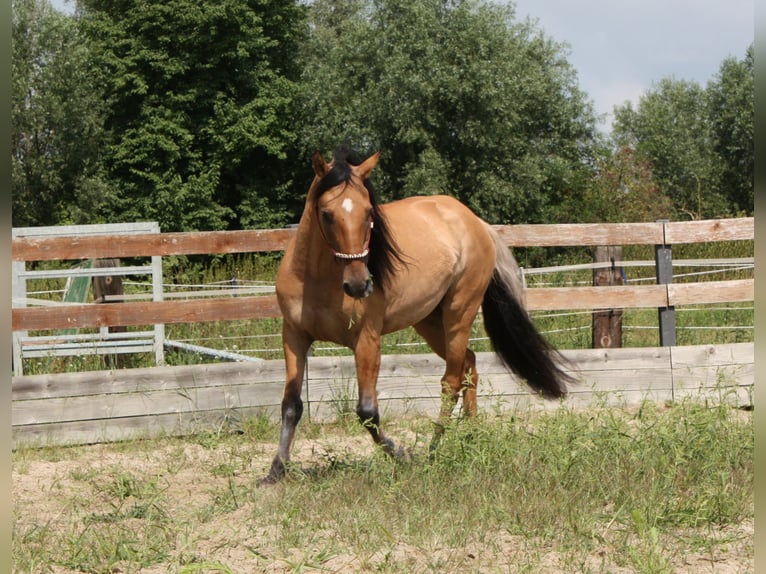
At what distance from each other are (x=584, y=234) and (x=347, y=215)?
11.6 ft

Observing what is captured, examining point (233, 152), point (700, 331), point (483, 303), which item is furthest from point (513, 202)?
point (483, 303)

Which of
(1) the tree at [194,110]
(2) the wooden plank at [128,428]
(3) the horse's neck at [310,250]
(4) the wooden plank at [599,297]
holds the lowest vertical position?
(2) the wooden plank at [128,428]

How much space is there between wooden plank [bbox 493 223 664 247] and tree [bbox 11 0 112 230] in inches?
881

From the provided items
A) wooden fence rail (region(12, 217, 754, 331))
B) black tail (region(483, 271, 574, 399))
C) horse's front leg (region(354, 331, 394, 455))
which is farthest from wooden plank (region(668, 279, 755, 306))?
horse's front leg (region(354, 331, 394, 455))

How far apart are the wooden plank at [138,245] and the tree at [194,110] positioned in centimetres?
2220

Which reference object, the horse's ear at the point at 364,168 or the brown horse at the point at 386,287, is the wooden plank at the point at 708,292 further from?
the horse's ear at the point at 364,168

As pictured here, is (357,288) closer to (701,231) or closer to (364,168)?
(364,168)

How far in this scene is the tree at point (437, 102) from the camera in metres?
28.1

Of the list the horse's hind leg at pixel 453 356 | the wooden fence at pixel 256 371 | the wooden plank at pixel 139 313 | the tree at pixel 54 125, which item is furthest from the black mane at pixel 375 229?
the tree at pixel 54 125

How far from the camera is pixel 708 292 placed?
7070 millimetres

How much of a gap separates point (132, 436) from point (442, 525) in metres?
3.18

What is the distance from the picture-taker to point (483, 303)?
5.92 m

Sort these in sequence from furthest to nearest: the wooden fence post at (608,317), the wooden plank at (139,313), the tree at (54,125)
A: 1. the tree at (54,125)
2. the wooden fence post at (608,317)
3. the wooden plank at (139,313)

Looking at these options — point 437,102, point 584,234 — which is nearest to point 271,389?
point 584,234
